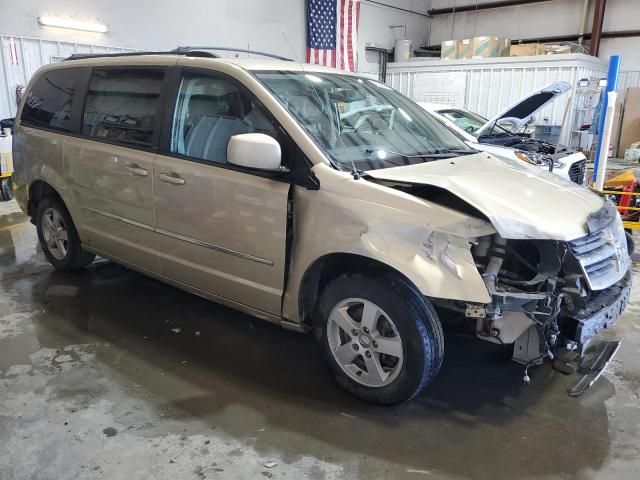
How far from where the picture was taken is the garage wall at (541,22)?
13.8m

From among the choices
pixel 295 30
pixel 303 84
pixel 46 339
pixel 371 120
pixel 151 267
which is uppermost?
pixel 295 30

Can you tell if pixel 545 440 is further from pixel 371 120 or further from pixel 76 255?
pixel 76 255

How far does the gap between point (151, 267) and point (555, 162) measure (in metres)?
5.03

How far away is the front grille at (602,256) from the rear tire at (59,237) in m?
3.56

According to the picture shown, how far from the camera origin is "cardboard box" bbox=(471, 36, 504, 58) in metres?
13.2

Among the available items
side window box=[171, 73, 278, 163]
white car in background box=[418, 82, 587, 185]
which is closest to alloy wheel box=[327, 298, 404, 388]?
side window box=[171, 73, 278, 163]

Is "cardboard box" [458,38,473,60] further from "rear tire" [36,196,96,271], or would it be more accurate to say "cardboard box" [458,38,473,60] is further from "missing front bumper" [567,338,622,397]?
"missing front bumper" [567,338,622,397]

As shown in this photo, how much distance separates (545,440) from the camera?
2.29 meters

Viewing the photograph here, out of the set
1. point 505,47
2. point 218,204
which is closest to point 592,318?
point 218,204

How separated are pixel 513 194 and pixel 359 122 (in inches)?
38.1

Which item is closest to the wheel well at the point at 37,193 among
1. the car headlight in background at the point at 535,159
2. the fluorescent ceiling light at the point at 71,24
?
the car headlight in background at the point at 535,159

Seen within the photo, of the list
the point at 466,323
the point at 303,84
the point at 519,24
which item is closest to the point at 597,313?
the point at 466,323

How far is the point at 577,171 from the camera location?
6879 mm

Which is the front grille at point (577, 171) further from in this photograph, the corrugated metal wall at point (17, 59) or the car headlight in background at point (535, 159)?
the corrugated metal wall at point (17, 59)
